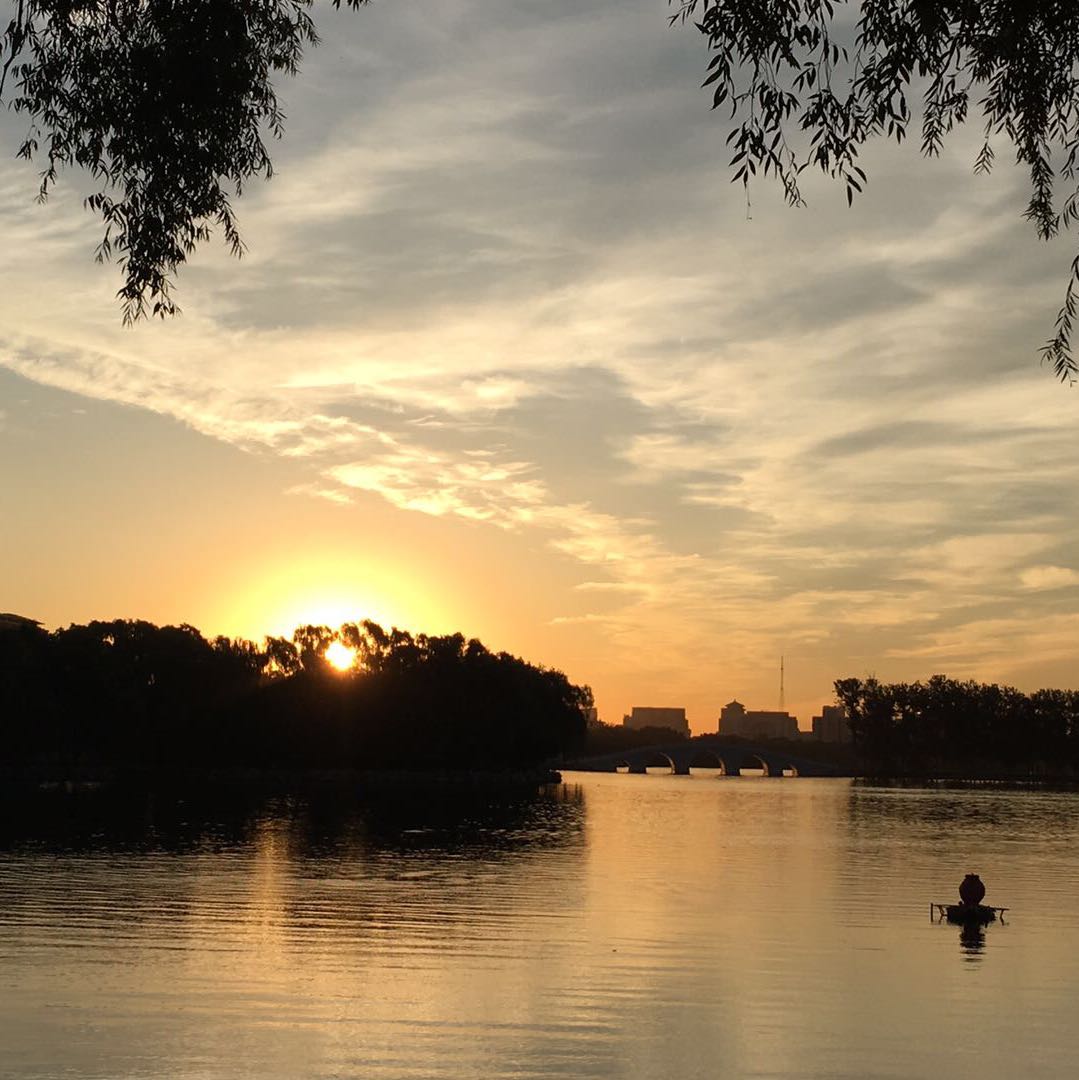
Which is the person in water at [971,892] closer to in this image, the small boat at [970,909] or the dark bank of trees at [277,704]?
the small boat at [970,909]

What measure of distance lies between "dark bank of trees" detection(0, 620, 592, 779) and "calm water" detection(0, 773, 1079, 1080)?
64.5 m

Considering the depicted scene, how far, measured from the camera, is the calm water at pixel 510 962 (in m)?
27.6

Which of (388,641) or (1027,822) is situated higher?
(388,641)

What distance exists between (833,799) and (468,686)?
178ft

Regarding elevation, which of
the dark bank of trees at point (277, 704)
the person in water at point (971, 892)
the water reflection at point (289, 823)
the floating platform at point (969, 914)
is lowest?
the water reflection at point (289, 823)

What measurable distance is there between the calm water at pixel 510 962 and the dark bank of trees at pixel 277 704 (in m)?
64.5

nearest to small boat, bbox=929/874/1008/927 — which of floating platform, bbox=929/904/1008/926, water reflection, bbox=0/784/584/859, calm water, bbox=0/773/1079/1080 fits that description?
floating platform, bbox=929/904/1008/926

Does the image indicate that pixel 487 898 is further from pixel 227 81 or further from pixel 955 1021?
pixel 227 81

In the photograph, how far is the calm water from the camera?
27.6m

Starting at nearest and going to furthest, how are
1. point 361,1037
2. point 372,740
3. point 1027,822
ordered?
point 361,1037
point 1027,822
point 372,740

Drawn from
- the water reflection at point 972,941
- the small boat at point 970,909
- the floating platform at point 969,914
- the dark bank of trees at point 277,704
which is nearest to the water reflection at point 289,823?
the dark bank of trees at point 277,704

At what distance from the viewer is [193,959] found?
3866cm

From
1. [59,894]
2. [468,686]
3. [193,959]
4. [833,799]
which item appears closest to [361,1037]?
[193,959]

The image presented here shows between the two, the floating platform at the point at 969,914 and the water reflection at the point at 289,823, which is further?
the water reflection at the point at 289,823
